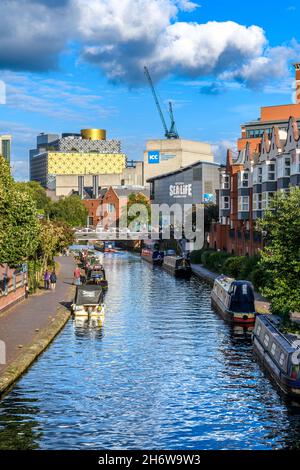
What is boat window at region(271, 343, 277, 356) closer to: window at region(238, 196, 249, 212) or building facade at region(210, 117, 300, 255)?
building facade at region(210, 117, 300, 255)

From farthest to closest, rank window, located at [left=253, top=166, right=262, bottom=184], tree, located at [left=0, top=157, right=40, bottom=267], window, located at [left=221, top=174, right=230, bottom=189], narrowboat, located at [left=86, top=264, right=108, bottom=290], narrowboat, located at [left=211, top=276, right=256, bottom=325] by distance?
window, located at [left=221, top=174, right=230, bottom=189] → window, located at [left=253, top=166, right=262, bottom=184] → narrowboat, located at [left=86, top=264, right=108, bottom=290] → narrowboat, located at [left=211, top=276, right=256, bottom=325] → tree, located at [left=0, top=157, right=40, bottom=267]

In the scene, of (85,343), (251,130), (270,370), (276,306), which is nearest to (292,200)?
(276,306)

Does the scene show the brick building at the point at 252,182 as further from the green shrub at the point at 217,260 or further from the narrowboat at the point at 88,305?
the narrowboat at the point at 88,305

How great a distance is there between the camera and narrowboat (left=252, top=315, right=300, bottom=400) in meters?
38.2

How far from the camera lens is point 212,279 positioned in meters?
102

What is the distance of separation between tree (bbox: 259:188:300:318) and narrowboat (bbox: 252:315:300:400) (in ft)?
5.52

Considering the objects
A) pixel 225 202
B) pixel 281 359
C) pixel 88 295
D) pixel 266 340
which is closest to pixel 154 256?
pixel 225 202

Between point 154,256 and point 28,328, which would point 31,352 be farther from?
point 154,256

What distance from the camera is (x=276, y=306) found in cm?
4344

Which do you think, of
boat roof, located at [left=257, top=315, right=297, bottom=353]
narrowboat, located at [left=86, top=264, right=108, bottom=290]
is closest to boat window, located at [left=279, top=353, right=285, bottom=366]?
boat roof, located at [left=257, top=315, right=297, bottom=353]

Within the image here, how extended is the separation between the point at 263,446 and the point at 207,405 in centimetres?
632

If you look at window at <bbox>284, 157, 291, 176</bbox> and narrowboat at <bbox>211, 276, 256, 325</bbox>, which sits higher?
window at <bbox>284, 157, 291, 176</bbox>

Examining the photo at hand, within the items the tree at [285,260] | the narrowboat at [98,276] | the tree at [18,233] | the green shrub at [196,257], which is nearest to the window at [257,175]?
the narrowboat at [98,276]
